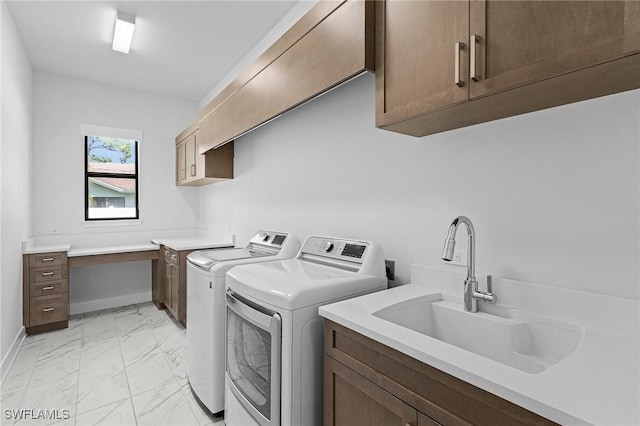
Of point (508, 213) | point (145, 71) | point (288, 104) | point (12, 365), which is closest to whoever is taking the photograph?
point (508, 213)

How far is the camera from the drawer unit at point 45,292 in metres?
3.31

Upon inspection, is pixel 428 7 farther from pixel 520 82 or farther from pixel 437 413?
pixel 437 413

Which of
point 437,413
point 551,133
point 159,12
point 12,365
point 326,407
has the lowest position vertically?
point 12,365

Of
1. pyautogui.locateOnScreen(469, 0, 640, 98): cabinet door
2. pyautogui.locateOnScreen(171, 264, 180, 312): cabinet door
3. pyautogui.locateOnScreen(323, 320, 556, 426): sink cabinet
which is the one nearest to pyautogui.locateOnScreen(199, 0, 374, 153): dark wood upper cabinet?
pyautogui.locateOnScreen(469, 0, 640, 98): cabinet door

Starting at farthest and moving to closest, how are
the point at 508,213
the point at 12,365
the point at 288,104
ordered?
the point at 12,365 < the point at 288,104 < the point at 508,213

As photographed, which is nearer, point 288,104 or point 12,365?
point 288,104

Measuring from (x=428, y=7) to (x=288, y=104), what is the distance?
0.97 meters

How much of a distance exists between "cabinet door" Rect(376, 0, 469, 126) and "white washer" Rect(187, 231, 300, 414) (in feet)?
4.49

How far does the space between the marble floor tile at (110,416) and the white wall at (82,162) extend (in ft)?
8.52

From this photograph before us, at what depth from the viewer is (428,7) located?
3.98ft

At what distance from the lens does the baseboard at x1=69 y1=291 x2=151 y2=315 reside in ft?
13.5

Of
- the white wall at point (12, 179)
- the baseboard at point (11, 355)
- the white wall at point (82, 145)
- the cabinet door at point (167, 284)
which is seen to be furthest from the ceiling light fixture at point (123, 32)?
the baseboard at point (11, 355)

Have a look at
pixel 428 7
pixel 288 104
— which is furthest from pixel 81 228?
pixel 428 7

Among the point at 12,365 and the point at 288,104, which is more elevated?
the point at 288,104
